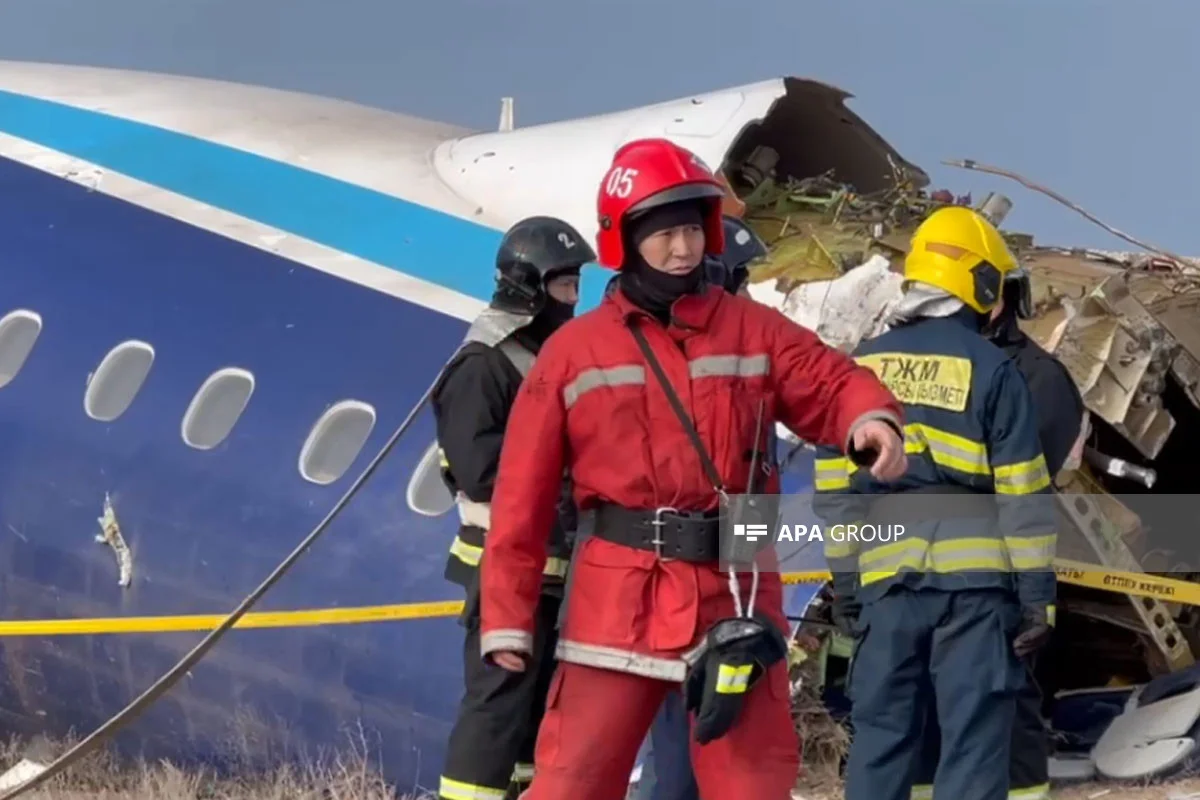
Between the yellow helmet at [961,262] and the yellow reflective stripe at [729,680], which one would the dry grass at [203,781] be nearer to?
the yellow helmet at [961,262]

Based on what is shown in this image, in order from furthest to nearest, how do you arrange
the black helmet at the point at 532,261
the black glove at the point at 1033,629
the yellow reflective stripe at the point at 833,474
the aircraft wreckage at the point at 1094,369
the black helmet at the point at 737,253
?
1. the aircraft wreckage at the point at 1094,369
2. the black helmet at the point at 737,253
3. the yellow reflective stripe at the point at 833,474
4. the black helmet at the point at 532,261
5. the black glove at the point at 1033,629

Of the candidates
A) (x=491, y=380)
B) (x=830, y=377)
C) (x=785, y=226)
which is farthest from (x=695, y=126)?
(x=830, y=377)

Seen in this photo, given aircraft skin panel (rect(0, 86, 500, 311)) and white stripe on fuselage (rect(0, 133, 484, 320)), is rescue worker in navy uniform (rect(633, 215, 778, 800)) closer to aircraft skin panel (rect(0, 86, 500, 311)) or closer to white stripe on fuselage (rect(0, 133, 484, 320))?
white stripe on fuselage (rect(0, 133, 484, 320))

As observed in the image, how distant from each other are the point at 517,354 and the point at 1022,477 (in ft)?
4.94

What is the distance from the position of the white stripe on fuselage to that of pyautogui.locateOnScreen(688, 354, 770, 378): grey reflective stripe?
3112 mm

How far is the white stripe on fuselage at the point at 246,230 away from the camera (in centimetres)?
781

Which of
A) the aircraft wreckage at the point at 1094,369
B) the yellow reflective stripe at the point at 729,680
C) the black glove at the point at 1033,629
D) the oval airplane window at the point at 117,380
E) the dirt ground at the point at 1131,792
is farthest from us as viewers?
the oval airplane window at the point at 117,380

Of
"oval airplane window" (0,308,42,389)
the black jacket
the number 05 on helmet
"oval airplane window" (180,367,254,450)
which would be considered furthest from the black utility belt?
"oval airplane window" (0,308,42,389)

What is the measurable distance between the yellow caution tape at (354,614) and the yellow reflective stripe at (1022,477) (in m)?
1.11

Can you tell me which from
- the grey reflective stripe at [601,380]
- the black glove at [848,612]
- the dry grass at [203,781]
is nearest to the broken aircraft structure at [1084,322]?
the black glove at [848,612]

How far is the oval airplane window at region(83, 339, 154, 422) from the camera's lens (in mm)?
8195

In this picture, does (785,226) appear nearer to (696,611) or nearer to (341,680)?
(341,680)

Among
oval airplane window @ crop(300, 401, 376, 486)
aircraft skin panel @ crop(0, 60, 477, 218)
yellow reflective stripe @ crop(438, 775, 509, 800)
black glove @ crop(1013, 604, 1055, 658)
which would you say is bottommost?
yellow reflective stripe @ crop(438, 775, 509, 800)

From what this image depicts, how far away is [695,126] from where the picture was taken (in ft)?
27.0
